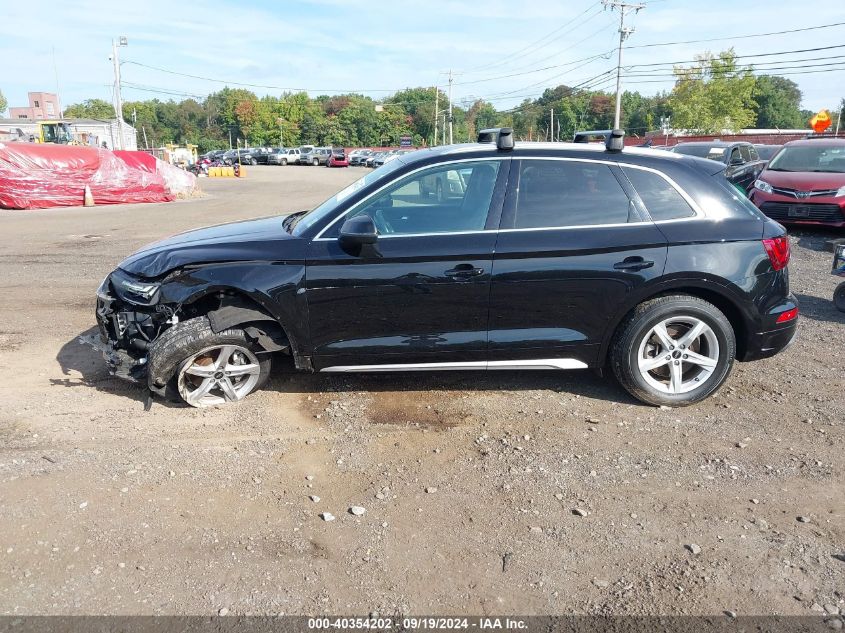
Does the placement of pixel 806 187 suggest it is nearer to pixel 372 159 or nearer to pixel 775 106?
pixel 372 159

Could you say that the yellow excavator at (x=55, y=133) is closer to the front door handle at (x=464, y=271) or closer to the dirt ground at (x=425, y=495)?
the dirt ground at (x=425, y=495)

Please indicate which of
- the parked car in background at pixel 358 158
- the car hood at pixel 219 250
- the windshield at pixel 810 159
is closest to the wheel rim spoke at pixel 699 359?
the car hood at pixel 219 250

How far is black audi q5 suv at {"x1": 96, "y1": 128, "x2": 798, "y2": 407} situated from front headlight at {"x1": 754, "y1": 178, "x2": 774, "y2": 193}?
848cm

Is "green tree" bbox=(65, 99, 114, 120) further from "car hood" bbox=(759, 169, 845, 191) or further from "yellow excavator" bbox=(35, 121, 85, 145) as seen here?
"car hood" bbox=(759, 169, 845, 191)

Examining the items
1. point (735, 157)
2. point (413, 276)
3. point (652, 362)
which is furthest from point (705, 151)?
point (413, 276)

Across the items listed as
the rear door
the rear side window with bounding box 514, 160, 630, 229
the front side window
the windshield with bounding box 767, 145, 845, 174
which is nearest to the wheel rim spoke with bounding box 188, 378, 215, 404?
the front side window

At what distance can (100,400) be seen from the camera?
468 centimetres

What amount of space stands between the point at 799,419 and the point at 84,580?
14.4 ft

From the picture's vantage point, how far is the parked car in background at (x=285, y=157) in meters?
61.9

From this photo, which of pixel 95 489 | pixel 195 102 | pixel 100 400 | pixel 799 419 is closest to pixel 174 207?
pixel 100 400

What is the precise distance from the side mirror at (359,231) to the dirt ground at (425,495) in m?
1.23

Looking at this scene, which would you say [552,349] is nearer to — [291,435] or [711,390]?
[711,390]

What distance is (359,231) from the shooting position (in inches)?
161

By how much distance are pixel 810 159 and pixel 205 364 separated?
1265 cm
